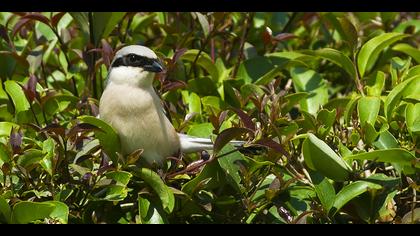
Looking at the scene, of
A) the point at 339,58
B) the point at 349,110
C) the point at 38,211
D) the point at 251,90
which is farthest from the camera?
the point at 339,58

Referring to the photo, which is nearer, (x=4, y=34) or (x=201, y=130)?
(x=201, y=130)

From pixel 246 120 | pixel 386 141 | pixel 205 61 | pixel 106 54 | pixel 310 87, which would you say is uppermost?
pixel 106 54

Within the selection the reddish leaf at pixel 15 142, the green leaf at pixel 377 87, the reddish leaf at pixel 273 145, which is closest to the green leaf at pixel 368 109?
the green leaf at pixel 377 87

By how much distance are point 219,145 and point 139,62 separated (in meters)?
0.90

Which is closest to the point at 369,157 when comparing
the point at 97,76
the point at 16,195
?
the point at 16,195

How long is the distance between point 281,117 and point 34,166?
1.06m

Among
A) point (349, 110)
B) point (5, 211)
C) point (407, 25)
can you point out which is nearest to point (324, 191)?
point (349, 110)

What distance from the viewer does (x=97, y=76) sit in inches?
174

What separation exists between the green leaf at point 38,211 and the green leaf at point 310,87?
61.3 inches

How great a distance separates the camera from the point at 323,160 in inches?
130

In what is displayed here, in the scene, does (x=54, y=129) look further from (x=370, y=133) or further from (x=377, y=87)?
(x=377, y=87)

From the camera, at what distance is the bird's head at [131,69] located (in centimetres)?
395

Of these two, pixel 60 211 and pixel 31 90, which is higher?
pixel 31 90

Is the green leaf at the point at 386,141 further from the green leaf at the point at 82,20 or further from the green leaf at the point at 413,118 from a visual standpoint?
the green leaf at the point at 82,20
